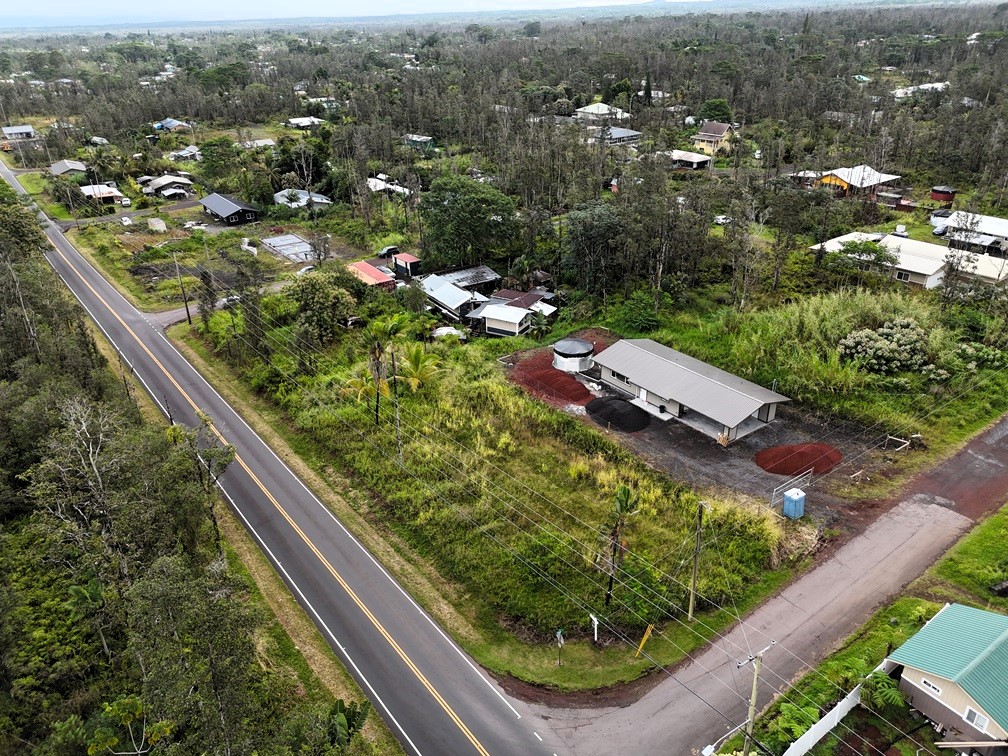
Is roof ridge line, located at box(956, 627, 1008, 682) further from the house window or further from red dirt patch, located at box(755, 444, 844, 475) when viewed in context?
red dirt patch, located at box(755, 444, 844, 475)

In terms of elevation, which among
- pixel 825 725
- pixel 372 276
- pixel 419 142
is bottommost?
pixel 825 725

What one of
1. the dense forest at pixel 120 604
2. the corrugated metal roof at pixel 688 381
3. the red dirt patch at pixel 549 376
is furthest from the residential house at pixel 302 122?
the corrugated metal roof at pixel 688 381

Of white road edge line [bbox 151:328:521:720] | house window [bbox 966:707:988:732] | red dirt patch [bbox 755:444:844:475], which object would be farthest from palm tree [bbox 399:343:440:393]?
house window [bbox 966:707:988:732]

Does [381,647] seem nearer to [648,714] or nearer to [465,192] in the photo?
[648,714]

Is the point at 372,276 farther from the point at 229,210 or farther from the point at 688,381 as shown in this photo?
the point at 229,210

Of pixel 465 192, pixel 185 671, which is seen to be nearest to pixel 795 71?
pixel 465 192

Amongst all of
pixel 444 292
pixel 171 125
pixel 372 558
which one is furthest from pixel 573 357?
pixel 171 125
